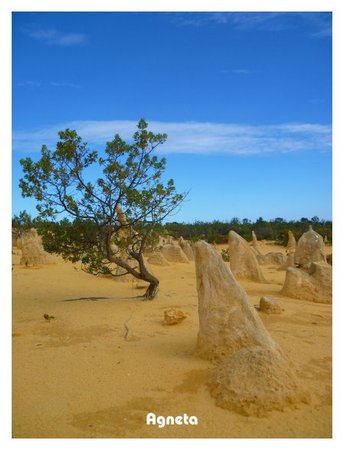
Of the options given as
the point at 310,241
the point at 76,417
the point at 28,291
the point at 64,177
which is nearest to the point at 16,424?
the point at 76,417

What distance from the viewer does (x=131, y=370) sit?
15.9 feet

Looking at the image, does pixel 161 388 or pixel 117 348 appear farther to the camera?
pixel 117 348

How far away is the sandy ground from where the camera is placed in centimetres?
367

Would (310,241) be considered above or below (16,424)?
above

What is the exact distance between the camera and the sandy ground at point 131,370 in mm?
3674

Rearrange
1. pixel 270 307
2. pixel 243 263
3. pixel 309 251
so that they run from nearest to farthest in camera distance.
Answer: pixel 270 307 < pixel 309 251 < pixel 243 263

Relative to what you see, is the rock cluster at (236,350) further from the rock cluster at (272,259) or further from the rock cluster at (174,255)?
the rock cluster at (272,259)

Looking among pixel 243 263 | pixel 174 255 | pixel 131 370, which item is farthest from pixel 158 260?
pixel 131 370

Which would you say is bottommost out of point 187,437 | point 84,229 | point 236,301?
point 187,437

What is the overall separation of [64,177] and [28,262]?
322 inches

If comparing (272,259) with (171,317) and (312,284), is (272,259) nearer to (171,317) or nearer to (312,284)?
(312,284)

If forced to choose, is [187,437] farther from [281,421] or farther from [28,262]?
[28,262]

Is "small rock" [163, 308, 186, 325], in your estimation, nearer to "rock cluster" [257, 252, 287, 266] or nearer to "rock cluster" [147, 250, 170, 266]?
"rock cluster" [147, 250, 170, 266]

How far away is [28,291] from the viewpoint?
10398mm
